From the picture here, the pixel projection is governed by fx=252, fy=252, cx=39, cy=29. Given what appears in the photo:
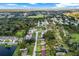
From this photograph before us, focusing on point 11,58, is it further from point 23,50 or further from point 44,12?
point 44,12

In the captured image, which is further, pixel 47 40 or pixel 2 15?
pixel 2 15

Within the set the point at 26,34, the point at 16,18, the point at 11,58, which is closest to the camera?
the point at 11,58

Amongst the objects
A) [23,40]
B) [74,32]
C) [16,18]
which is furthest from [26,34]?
[74,32]

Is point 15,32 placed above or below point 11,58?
above

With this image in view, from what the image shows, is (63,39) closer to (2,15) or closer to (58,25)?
(58,25)

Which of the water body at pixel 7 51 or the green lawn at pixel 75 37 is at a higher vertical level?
the green lawn at pixel 75 37

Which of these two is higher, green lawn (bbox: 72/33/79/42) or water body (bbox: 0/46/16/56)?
green lawn (bbox: 72/33/79/42)

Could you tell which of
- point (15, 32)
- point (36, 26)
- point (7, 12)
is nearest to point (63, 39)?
point (36, 26)

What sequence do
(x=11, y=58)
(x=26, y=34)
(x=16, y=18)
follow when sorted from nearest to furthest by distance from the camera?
(x=11, y=58) → (x=26, y=34) → (x=16, y=18)

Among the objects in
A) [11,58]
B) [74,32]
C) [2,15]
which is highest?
[2,15]
